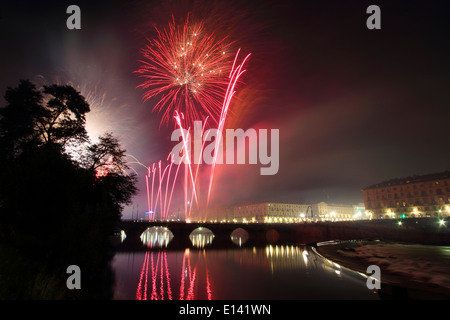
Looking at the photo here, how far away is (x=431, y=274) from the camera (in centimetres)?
3061

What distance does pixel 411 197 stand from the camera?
129 m

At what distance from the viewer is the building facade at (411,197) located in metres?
117

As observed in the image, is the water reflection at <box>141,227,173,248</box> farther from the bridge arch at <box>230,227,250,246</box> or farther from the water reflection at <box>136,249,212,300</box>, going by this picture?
the water reflection at <box>136,249,212,300</box>

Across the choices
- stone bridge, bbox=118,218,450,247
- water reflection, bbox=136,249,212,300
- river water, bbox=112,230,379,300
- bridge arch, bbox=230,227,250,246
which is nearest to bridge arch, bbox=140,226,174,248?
stone bridge, bbox=118,218,450,247

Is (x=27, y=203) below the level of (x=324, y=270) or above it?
above

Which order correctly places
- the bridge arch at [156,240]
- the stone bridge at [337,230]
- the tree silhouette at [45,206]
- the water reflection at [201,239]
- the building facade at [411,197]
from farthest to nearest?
the building facade at [411,197] < the stone bridge at [337,230] < the water reflection at [201,239] < the bridge arch at [156,240] < the tree silhouette at [45,206]

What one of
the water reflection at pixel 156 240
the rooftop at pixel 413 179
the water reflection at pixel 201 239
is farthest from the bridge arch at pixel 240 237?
the rooftop at pixel 413 179

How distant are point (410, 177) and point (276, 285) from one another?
152083 millimetres

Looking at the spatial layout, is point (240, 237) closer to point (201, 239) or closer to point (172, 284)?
point (201, 239)

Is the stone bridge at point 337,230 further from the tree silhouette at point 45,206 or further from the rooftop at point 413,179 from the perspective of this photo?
the tree silhouette at point 45,206

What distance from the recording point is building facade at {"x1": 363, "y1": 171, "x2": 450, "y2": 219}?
385 ft

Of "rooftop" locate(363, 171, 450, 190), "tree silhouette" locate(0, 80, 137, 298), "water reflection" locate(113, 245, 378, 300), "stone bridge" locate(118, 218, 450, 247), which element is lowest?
"stone bridge" locate(118, 218, 450, 247)
